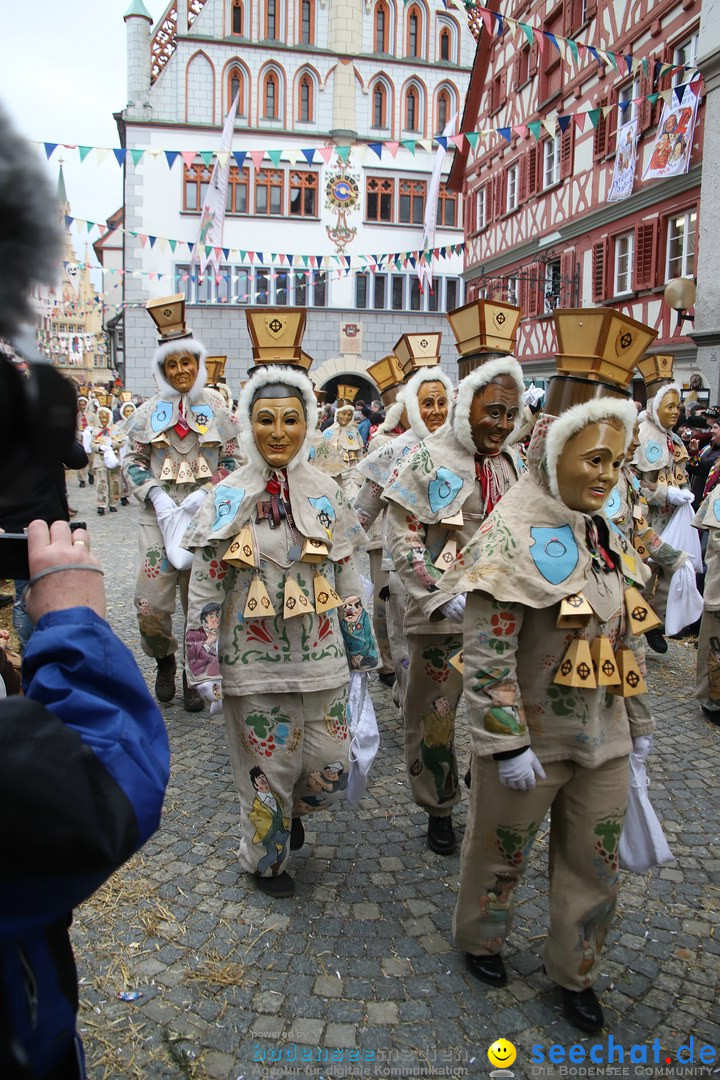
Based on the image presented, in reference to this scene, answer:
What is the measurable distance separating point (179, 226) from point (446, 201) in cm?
993

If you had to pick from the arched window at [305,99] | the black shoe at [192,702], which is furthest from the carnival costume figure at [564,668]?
the arched window at [305,99]

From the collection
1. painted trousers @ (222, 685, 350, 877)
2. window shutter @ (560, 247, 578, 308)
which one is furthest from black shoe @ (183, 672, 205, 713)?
window shutter @ (560, 247, 578, 308)

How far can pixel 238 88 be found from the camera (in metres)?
28.0

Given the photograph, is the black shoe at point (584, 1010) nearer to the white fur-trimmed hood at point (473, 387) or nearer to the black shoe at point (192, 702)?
the white fur-trimmed hood at point (473, 387)

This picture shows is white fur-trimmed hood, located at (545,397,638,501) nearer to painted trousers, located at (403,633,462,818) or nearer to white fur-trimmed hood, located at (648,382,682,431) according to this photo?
painted trousers, located at (403,633,462,818)

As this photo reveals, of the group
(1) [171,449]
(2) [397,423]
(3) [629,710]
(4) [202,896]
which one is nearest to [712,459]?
(2) [397,423]

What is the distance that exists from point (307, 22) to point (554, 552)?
31257 millimetres

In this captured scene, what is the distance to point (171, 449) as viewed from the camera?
577 cm

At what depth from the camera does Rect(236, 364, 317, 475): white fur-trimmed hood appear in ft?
11.7

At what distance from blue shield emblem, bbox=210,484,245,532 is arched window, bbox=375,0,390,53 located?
101 feet

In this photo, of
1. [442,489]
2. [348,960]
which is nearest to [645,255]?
[442,489]

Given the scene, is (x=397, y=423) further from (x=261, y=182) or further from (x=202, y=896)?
(x=261, y=182)

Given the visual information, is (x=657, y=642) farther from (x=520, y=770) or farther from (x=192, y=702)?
(x=520, y=770)

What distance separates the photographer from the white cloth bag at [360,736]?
3.69m
